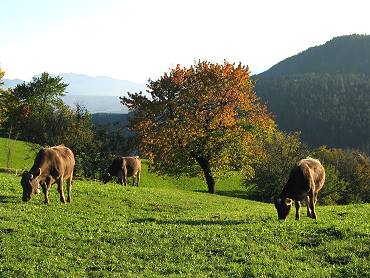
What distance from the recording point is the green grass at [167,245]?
1444 cm

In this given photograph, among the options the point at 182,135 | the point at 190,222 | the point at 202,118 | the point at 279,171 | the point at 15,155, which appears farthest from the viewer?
the point at 15,155

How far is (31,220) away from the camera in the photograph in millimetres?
19906

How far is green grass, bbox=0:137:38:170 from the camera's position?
78500mm

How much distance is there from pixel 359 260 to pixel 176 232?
768 centimetres

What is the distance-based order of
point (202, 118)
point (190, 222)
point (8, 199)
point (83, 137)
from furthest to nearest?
point (83, 137), point (202, 118), point (8, 199), point (190, 222)

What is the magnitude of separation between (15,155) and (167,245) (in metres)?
76.2

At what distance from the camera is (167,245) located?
56.2 feet

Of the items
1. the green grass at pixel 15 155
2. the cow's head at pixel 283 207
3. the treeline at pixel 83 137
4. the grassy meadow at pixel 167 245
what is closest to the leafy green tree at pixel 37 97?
the green grass at pixel 15 155

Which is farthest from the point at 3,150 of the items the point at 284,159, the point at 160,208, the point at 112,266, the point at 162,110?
the point at 112,266

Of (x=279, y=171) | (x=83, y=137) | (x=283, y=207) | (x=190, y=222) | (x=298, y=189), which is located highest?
(x=83, y=137)

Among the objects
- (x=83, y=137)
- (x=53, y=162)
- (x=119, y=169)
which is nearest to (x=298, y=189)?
(x=53, y=162)

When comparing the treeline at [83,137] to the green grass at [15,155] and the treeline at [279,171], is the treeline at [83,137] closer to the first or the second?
the green grass at [15,155]

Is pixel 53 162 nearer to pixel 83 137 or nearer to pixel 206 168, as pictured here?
pixel 206 168

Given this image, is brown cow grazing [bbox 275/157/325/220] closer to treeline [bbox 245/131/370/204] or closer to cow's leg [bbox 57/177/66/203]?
cow's leg [bbox 57/177/66/203]
